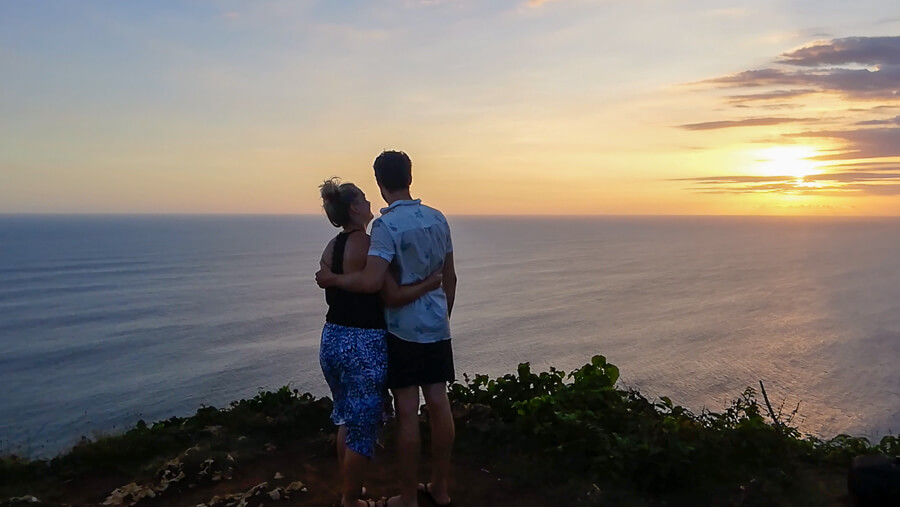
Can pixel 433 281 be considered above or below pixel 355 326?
above

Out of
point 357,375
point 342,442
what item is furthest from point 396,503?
point 357,375

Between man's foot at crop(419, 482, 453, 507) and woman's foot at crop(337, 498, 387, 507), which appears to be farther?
man's foot at crop(419, 482, 453, 507)

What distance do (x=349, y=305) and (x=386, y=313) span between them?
204 mm

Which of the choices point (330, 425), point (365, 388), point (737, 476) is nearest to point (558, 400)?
point (737, 476)

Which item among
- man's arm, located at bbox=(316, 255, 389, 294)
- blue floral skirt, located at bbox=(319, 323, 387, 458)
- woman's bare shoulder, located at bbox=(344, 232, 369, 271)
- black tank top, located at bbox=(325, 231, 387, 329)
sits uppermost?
woman's bare shoulder, located at bbox=(344, 232, 369, 271)

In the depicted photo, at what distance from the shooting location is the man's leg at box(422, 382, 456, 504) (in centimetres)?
355

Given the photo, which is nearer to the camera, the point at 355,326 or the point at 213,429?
the point at 355,326

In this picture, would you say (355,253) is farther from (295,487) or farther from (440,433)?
(295,487)

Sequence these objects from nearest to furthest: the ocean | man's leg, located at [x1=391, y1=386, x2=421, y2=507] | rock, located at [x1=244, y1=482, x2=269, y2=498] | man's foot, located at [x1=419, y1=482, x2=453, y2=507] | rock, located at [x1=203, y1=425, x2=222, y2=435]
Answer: man's leg, located at [x1=391, y1=386, x2=421, y2=507], man's foot, located at [x1=419, y1=482, x2=453, y2=507], rock, located at [x1=244, y1=482, x2=269, y2=498], rock, located at [x1=203, y1=425, x2=222, y2=435], the ocean

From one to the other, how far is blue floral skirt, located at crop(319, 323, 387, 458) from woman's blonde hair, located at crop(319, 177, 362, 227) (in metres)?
0.58

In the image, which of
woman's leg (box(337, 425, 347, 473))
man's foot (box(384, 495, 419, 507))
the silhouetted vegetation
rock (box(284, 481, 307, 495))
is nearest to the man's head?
woman's leg (box(337, 425, 347, 473))

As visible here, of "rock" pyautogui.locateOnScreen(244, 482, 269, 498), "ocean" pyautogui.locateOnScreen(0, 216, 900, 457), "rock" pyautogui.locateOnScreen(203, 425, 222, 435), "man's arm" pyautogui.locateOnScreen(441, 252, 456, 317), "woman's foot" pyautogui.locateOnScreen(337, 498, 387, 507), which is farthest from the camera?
"ocean" pyautogui.locateOnScreen(0, 216, 900, 457)

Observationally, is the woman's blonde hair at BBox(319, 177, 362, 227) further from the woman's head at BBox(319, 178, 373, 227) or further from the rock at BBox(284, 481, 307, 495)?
the rock at BBox(284, 481, 307, 495)

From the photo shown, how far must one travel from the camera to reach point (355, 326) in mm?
3395
